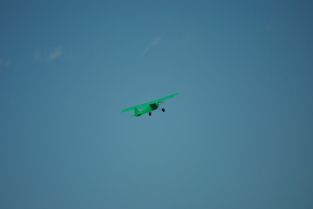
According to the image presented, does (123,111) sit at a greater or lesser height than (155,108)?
greater

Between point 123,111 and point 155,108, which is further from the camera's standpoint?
point 123,111

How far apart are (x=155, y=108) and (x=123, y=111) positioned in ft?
33.5

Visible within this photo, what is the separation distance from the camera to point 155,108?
1983 inches

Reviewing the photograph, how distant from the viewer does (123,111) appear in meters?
58.1
